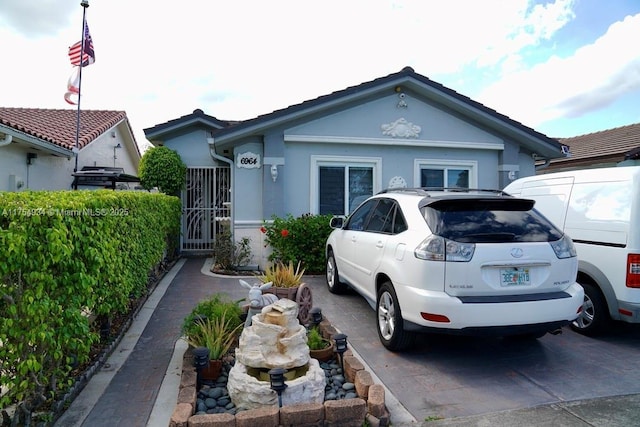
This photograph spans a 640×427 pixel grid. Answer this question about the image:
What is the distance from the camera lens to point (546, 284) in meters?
3.61

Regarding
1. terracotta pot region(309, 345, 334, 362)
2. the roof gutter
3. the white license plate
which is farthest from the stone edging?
the roof gutter

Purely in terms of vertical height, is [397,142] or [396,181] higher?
[397,142]

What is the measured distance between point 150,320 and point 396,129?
6.63m

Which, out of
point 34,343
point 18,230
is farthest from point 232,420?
point 18,230

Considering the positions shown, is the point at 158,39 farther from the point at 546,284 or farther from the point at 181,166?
the point at 546,284

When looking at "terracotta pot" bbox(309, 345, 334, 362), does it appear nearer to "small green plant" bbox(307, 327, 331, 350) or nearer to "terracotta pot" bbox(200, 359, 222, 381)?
"small green plant" bbox(307, 327, 331, 350)

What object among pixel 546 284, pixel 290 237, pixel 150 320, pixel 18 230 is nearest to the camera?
pixel 18 230

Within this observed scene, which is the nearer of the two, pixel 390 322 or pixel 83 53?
pixel 390 322

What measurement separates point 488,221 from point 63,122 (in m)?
15.2

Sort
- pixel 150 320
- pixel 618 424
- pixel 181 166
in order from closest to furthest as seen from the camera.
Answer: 1. pixel 618 424
2. pixel 150 320
3. pixel 181 166

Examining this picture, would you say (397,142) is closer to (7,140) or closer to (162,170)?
(162,170)

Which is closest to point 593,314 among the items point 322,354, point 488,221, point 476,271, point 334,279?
point 488,221

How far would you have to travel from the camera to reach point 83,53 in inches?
476

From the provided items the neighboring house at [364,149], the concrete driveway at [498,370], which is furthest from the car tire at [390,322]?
the neighboring house at [364,149]
